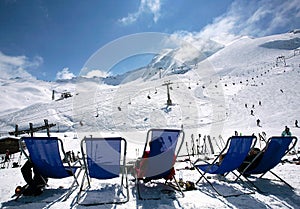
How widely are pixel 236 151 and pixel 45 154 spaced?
3254 millimetres

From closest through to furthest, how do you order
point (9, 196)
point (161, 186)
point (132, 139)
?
1. point (9, 196)
2. point (161, 186)
3. point (132, 139)

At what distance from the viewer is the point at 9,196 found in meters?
3.83

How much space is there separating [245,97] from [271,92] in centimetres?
368

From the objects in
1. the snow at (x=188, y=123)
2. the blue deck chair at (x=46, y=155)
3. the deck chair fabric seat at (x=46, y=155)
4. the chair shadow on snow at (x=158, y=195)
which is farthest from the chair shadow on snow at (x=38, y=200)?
the chair shadow on snow at (x=158, y=195)

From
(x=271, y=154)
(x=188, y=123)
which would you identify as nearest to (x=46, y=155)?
(x=271, y=154)

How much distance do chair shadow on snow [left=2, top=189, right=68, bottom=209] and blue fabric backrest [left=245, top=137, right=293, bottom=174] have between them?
3.55 metres

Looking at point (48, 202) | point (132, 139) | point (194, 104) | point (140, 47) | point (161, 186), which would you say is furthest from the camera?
point (194, 104)

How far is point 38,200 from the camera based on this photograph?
3.57 m

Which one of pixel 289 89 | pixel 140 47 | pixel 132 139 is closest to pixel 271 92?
pixel 289 89

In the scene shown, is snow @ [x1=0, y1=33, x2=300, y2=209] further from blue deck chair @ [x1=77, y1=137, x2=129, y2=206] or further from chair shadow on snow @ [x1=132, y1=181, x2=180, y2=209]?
blue deck chair @ [x1=77, y1=137, x2=129, y2=206]

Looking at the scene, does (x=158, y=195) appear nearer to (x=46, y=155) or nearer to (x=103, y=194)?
(x=103, y=194)

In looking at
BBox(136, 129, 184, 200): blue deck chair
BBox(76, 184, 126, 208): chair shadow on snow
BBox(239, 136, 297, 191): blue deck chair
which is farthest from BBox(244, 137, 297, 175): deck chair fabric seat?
BBox(76, 184, 126, 208): chair shadow on snow

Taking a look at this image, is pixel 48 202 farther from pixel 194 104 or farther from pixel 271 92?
pixel 271 92

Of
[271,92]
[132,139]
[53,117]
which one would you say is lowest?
[132,139]
